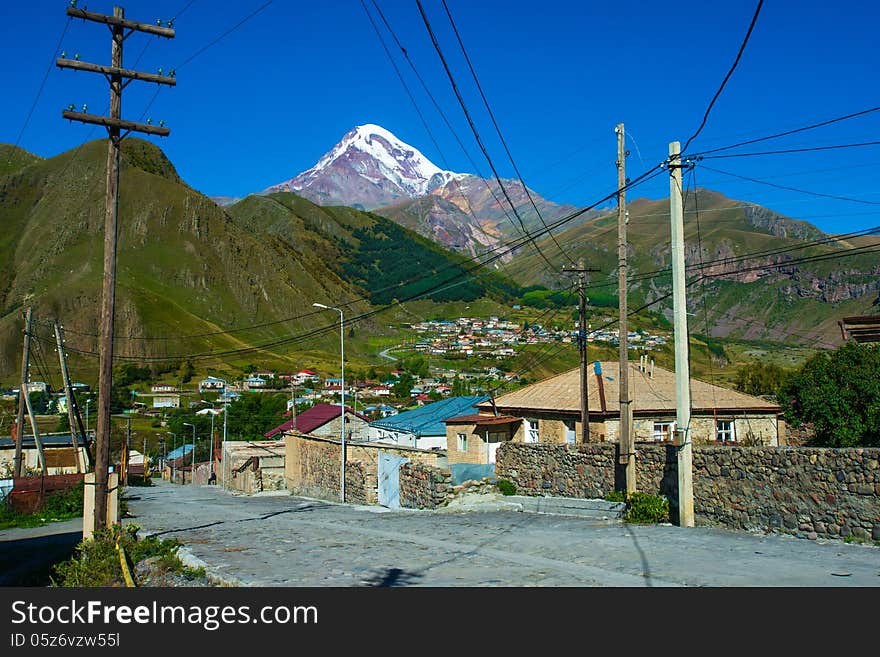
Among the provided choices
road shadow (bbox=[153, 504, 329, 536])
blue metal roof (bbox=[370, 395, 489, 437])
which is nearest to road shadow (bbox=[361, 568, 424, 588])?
road shadow (bbox=[153, 504, 329, 536])

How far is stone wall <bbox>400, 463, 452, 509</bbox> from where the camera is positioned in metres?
23.1

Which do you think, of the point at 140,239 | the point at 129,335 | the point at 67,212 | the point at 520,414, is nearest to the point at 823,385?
the point at 520,414

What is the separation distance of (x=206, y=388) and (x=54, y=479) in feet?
325

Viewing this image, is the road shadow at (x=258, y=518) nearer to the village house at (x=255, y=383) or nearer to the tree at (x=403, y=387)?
the tree at (x=403, y=387)

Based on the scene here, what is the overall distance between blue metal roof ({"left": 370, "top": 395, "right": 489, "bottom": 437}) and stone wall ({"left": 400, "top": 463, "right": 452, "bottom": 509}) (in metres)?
17.4

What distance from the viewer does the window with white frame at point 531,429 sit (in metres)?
31.8

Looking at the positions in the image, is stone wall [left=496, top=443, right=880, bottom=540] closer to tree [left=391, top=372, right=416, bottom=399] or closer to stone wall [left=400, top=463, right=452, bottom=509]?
stone wall [left=400, top=463, right=452, bottom=509]

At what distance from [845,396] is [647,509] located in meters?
10.1

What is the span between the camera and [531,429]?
105ft

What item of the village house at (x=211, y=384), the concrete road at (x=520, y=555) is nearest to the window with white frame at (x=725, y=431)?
the concrete road at (x=520, y=555)

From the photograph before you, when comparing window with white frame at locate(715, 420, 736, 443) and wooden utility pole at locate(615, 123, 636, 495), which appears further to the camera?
window with white frame at locate(715, 420, 736, 443)

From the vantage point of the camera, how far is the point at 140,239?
633 ft

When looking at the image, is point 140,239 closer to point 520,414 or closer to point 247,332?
point 247,332

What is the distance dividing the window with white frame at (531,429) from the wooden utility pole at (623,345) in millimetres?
12323
